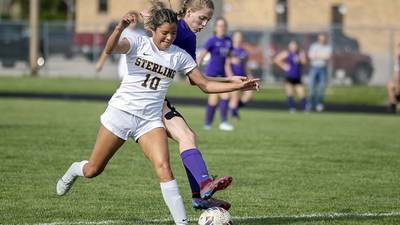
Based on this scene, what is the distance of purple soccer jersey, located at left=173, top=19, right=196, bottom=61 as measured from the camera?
882 centimetres

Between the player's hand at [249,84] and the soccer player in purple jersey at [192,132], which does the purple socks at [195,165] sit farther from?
the player's hand at [249,84]

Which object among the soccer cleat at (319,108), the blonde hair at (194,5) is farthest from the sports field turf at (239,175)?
the soccer cleat at (319,108)

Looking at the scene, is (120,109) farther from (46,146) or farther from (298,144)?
(298,144)

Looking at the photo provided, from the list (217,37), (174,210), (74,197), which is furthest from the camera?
(217,37)

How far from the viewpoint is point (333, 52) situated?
38.5 metres

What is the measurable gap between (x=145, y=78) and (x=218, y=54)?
11.5 meters

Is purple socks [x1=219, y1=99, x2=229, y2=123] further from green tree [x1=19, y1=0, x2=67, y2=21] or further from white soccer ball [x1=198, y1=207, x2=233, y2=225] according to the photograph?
green tree [x1=19, y1=0, x2=67, y2=21]

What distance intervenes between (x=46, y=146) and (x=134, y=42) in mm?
7089

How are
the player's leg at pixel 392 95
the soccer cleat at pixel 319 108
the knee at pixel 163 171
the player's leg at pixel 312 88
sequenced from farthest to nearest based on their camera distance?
the player's leg at pixel 312 88 < the soccer cleat at pixel 319 108 < the player's leg at pixel 392 95 < the knee at pixel 163 171

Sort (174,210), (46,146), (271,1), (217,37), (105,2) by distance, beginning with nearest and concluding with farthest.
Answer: (174,210)
(46,146)
(217,37)
(271,1)
(105,2)

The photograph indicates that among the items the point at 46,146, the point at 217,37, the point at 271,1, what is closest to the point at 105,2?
the point at 271,1

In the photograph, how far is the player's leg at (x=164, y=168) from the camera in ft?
25.2

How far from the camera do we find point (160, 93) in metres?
8.12

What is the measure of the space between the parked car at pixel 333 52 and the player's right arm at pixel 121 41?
30499 mm
